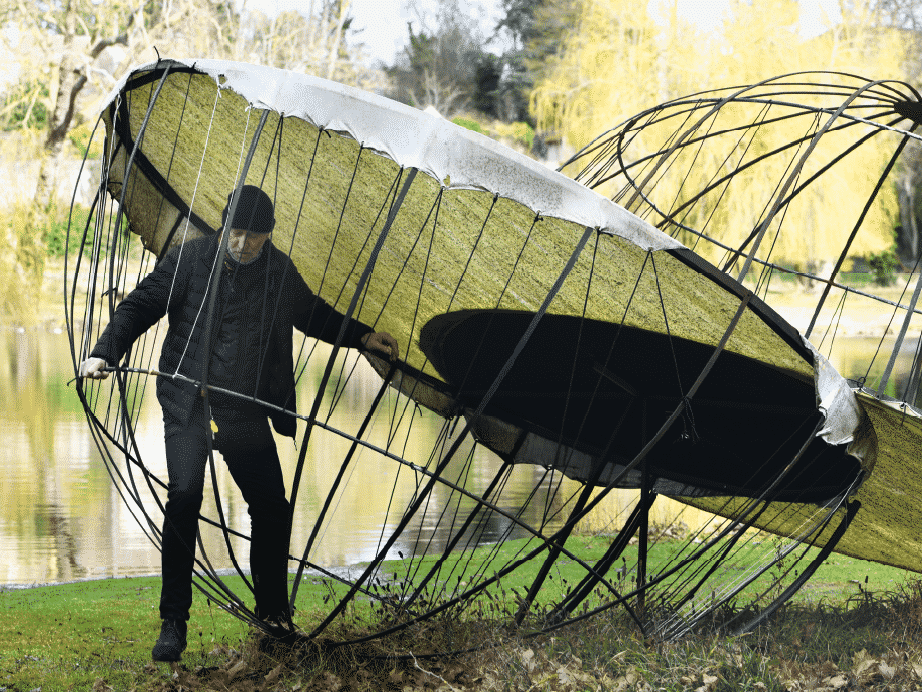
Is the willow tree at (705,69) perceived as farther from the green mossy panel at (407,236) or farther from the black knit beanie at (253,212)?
the black knit beanie at (253,212)

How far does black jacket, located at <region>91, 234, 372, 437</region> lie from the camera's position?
3.76m

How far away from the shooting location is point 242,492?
3832 mm

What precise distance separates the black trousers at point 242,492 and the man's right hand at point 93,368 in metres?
0.31

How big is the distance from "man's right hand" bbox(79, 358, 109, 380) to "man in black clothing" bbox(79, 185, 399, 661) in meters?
0.02

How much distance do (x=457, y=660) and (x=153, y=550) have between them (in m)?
3.77

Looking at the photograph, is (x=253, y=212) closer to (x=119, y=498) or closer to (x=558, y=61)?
(x=119, y=498)

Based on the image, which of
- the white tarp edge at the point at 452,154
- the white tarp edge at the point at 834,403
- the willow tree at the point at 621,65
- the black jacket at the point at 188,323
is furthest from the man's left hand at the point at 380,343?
the willow tree at the point at 621,65

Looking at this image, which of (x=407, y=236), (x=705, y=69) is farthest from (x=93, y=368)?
(x=705, y=69)

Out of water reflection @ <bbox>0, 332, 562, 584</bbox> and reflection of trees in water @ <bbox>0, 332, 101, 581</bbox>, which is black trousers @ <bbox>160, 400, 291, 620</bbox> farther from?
reflection of trees in water @ <bbox>0, 332, 101, 581</bbox>

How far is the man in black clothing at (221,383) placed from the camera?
3740 mm

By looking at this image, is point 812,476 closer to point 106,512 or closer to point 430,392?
point 430,392

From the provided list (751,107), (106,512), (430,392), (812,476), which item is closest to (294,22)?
(751,107)

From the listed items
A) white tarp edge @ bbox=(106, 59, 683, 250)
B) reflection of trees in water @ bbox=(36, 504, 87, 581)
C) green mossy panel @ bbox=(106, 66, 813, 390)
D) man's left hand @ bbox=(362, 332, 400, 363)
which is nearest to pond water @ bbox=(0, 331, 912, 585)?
reflection of trees in water @ bbox=(36, 504, 87, 581)

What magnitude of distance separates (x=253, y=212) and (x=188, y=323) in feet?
1.70
